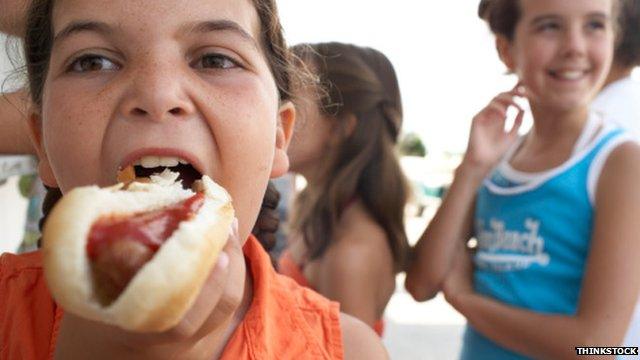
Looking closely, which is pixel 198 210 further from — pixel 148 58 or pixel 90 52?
pixel 90 52

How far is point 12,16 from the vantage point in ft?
5.94

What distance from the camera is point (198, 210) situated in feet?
2.56

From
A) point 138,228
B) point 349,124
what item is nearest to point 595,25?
point 349,124

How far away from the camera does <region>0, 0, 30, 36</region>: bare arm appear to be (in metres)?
1.77

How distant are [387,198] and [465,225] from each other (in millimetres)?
481

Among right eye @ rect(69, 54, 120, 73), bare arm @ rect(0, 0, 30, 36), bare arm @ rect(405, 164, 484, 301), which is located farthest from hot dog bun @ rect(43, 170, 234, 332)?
bare arm @ rect(405, 164, 484, 301)

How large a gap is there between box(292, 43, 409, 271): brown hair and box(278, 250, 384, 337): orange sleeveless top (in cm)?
11

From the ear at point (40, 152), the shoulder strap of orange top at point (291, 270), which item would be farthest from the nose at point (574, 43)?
the ear at point (40, 152)

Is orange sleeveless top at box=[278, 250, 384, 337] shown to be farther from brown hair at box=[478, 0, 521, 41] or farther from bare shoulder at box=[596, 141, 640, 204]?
brown hair at box=[478, 0, 521, 41]

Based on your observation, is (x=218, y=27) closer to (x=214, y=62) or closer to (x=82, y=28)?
(x=214, y=62)

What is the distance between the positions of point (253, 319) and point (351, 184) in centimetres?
143

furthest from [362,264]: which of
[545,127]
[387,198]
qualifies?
[545,127]

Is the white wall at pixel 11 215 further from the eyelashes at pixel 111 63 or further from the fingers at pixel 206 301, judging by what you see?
the fingers at pixel 206 301

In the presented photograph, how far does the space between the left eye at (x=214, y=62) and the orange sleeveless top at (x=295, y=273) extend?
1.58m
